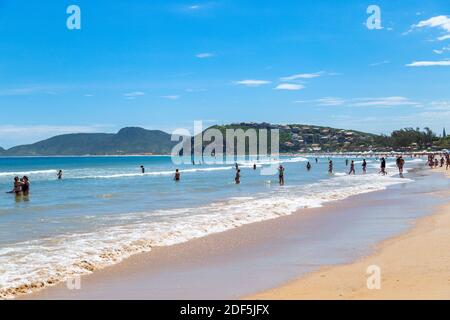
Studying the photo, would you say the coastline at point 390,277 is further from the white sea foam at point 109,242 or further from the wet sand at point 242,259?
the white sea foam at point 109,242

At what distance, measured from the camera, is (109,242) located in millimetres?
11367

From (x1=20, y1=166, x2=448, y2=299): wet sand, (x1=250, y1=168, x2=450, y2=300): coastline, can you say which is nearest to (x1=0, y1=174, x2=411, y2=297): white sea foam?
(x1=20, y1=166, x2=448, y2=299): wet sand

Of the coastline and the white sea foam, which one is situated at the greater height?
the coastline

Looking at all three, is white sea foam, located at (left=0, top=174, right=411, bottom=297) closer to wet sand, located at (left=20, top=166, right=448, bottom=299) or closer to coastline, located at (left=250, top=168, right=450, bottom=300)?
wet sand, located at (left=20, top=166, right=448, bottom=299)

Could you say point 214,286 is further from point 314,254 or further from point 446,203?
point 446,203

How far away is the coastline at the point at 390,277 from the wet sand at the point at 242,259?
0.35 meters

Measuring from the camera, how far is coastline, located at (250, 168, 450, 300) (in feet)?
21.3

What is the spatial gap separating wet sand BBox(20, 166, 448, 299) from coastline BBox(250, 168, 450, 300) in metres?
0.35
